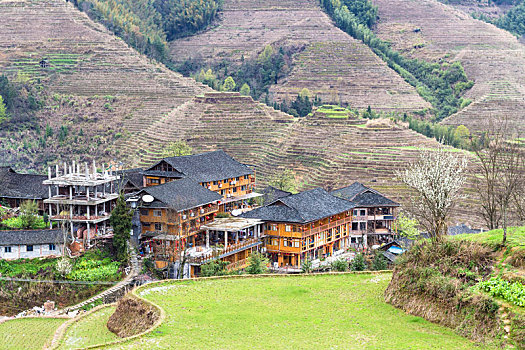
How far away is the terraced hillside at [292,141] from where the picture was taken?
2574 inches

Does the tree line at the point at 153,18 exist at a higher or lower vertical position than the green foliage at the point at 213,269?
higher

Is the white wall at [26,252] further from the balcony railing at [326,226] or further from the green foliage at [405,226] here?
the green foliage at [405,226]

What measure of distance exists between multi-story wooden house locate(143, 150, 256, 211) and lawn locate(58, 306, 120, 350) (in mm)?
20747

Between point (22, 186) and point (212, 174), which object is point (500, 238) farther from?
point (22, 186)

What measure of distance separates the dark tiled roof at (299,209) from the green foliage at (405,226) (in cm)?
427

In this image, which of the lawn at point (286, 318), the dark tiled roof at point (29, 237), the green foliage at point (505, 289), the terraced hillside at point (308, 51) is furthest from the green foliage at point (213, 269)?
the terraced hillside at point (308, 51)

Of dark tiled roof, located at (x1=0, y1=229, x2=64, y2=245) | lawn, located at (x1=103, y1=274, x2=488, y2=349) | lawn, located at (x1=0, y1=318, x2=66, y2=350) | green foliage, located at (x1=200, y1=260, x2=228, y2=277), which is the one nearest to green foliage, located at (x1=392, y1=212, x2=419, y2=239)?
green foliage, located at (x1=200, y1=260, x2=228, y2=277)

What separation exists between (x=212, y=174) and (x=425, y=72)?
65910mm

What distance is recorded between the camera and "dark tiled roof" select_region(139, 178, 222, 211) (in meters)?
42.4

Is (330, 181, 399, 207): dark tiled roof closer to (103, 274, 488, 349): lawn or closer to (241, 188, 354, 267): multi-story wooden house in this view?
(241, 188, 354, 267): multi-story wooden house

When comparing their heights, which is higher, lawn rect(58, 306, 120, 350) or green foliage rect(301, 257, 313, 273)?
lawn rect(58, 306, 120, 350)

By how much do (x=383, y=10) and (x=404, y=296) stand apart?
357 feet

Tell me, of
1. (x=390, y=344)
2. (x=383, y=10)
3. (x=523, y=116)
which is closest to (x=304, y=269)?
(x=390, y=344)

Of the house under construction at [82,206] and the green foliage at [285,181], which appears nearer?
the house under construction at [82,206]
